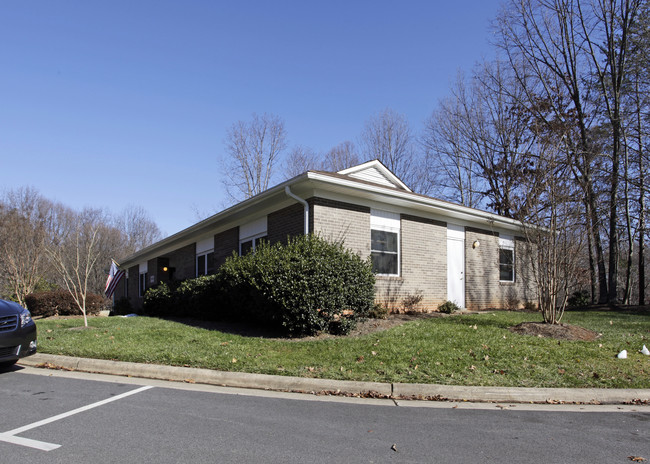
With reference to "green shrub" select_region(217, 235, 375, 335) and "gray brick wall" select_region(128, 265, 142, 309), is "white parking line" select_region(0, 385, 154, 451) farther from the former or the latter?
"gray brick wall" select_region(128, 265, 142, 309)

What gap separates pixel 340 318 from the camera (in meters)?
8.71

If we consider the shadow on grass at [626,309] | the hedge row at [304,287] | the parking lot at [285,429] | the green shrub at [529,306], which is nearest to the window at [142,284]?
the hedge row at [304,287]

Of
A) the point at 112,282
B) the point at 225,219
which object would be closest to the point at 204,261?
the point at 225,219

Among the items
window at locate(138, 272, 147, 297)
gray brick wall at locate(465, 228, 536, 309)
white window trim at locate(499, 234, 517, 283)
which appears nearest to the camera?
gray brick wall at locate(465, 228, 536, 309)

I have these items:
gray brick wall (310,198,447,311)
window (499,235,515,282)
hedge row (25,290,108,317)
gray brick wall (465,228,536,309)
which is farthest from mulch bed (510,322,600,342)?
hedge row (25,290,108,317)

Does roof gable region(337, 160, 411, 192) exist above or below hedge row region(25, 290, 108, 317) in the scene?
above

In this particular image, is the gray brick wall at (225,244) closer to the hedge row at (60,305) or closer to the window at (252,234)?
the window at (252,234)

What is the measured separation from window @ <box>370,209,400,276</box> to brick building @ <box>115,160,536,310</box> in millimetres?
28

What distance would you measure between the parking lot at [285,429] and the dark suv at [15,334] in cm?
84

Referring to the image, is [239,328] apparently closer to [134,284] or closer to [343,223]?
[343,223]

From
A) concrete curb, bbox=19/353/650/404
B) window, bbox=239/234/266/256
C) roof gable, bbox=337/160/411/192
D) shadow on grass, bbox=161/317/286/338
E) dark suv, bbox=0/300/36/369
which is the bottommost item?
concrete curb, bbox=19/353/650/404

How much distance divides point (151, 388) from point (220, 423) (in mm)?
1905

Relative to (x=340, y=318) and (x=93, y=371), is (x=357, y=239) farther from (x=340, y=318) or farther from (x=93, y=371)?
(x=93, y=371)

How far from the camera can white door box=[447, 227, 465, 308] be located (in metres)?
14.3
